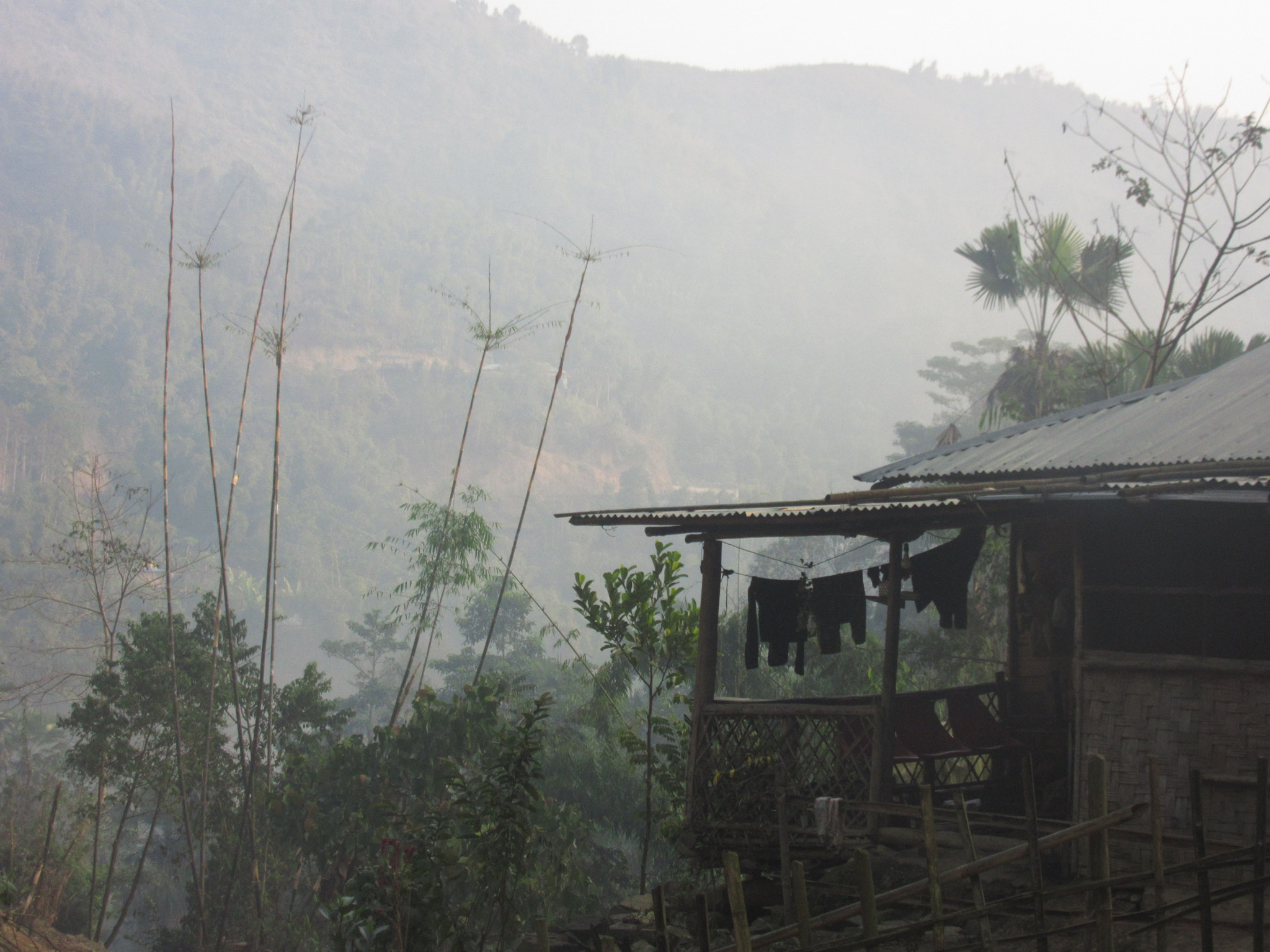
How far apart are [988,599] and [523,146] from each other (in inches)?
5055

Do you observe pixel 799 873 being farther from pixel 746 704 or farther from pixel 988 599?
pixel 988 599

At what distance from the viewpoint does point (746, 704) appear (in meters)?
6.98

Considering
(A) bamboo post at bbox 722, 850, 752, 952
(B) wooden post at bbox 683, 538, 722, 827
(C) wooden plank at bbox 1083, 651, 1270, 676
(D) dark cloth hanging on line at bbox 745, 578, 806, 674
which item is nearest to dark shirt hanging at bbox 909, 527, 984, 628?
(D) dark cloth hanging on line at bbox 745, 578, 806, 674

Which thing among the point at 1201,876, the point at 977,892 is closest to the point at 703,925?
the point at 977,892

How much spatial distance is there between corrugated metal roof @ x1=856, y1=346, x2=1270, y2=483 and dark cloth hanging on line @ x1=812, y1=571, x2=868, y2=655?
2.92 feet

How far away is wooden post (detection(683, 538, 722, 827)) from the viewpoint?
7.07 meters

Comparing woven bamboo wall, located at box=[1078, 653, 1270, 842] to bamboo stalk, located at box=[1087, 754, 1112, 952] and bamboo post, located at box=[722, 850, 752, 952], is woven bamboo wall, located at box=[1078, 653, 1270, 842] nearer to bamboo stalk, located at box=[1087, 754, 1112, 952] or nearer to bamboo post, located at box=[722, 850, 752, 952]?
bamboo stalk, located at box=[1087, 754, 1112, 952]

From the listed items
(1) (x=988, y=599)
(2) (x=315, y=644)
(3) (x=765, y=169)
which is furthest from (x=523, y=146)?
(1) (x=988, y=599)

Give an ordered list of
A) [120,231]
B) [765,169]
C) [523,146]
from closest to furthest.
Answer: [120,231] → [523,146] → [765,169]

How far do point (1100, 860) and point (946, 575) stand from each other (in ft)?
13.7

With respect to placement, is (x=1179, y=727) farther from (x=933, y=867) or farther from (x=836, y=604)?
(x=836, y=604)

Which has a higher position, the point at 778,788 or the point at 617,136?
the point at 617,136

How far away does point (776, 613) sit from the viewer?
26.0 feet

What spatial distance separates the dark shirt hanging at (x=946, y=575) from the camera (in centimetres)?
771
